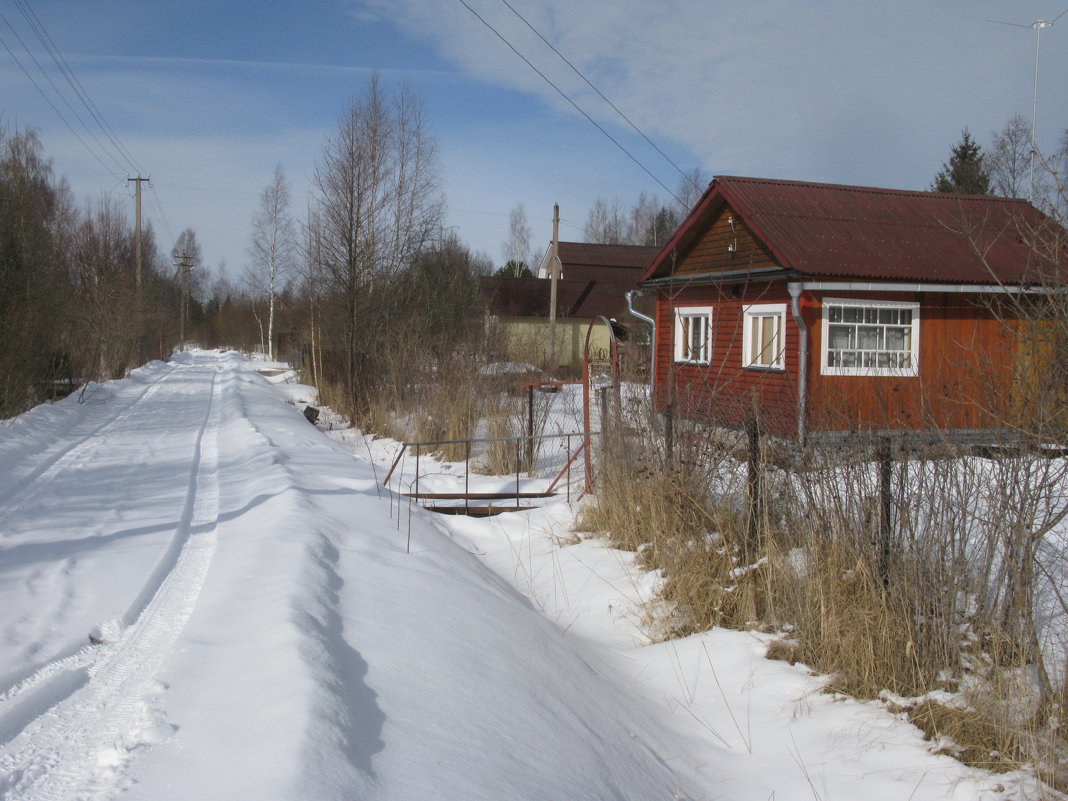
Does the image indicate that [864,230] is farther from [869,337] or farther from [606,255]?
[606,255]

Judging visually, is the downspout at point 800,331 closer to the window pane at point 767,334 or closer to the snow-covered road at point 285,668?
the window pane at point 767,334

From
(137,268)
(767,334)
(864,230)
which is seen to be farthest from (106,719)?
(137,268)

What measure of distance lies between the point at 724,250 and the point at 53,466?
40.6ft

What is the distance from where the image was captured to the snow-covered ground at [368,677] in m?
3.12

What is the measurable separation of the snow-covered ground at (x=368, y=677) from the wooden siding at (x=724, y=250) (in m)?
8.90

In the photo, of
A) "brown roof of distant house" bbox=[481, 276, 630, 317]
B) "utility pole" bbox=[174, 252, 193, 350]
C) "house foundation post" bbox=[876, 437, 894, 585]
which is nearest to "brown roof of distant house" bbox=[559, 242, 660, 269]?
"brown roof of distant house" bbox=[481, 276, 630, 317]

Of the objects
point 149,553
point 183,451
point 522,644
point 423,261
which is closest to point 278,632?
point 522,644

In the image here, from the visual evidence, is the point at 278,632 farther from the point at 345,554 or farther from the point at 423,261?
the point at 423,261

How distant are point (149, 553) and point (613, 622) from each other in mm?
3674

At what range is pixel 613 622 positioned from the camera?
657 cm

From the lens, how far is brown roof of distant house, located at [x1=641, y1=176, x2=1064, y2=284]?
14.3m

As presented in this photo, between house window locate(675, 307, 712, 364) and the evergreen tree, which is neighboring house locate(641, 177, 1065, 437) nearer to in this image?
house window locate(675, 307, 712, 364)

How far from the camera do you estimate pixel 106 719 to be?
3633 millimetres

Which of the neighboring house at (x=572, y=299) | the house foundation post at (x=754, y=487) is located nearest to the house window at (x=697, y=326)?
the house foundation post at (x=754, y=487)
